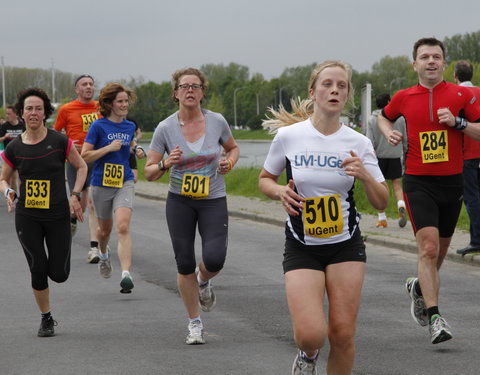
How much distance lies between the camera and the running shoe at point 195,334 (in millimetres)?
7055

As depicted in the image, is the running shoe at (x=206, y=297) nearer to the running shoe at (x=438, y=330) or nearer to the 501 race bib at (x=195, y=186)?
the 501 race bib at (x=195, y=186)

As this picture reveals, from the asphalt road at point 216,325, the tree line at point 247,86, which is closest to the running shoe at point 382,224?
the asphalt road at point 216,325

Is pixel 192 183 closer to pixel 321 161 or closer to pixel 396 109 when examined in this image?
pixel 396 109

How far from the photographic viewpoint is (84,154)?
10.0m

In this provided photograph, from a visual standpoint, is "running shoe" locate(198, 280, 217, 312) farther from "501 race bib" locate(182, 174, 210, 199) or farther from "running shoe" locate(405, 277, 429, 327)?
"running shoe" locate(405, 277, 429, 327)

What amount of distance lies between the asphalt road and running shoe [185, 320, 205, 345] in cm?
9

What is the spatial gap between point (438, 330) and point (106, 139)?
15.0 ft

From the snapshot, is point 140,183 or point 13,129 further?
point 140,183

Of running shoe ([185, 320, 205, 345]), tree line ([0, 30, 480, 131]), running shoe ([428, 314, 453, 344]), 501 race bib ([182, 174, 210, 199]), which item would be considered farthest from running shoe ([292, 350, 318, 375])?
tree line ([0, 30, 480, 131])

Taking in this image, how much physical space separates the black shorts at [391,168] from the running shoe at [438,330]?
27.4 ft

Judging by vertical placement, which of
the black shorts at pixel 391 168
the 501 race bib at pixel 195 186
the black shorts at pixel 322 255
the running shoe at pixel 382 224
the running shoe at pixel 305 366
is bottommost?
the running shoe at pixel 382 224

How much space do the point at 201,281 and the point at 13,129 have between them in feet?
47.6

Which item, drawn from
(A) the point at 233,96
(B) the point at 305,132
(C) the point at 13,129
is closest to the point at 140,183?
(C) the point at 13,129

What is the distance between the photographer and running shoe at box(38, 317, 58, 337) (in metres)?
7.52
